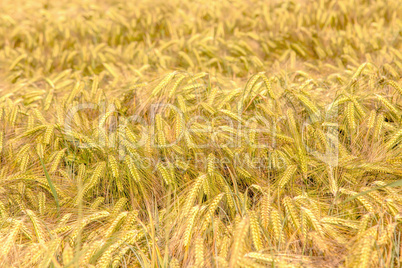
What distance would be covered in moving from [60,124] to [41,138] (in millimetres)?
126

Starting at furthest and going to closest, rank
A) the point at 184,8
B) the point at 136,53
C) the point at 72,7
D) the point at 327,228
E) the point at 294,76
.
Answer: the point at 72,7, the point at 184,8, the point at 136,53, the point at 294,76, the point at 327,228

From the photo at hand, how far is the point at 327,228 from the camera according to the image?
1407 millimetres

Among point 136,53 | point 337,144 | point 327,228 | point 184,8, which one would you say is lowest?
point 327,228

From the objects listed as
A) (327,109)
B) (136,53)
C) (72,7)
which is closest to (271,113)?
(327,109)

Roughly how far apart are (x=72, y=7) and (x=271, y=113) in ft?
14.6

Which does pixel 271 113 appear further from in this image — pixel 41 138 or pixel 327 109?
pixel 41 138

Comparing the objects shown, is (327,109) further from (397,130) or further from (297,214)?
(297,214)

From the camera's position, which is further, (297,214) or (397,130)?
(397,130)

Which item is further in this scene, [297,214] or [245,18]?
[245,18]

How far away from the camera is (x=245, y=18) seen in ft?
14.7

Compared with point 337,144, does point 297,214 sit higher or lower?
lower

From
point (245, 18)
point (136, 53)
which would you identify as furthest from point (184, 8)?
point (136, 53)

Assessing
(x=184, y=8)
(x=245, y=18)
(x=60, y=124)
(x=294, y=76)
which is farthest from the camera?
(x=184, y=8)

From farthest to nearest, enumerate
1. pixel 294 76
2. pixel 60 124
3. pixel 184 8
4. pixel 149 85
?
1. pixel 184 8
2. pixel 294 76
3. pixel 149 85
4. pixel 60 124
